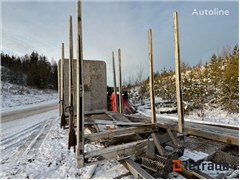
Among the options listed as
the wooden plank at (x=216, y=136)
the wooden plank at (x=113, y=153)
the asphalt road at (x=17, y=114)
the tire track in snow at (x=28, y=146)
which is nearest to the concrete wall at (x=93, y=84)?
the tire track in snow at (x=28, y=146)

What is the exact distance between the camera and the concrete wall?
5637mm

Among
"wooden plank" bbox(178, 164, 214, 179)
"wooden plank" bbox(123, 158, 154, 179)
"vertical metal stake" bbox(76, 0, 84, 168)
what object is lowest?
"wooden plank" bbox(178, 164, 214, 179)

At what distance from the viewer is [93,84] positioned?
579 centimetres

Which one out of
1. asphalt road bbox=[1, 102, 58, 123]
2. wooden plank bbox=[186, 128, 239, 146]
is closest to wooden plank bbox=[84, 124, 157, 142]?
wooden plank bbox=[186, 128, 239, 146]

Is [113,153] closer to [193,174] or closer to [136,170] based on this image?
[136,170]

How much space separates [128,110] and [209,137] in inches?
177

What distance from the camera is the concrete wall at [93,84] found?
5.64m

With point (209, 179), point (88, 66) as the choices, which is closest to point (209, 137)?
point (209, 179)

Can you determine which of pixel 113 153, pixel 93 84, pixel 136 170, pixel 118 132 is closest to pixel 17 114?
pixel 93 84

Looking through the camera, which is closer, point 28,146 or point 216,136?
point 216,136

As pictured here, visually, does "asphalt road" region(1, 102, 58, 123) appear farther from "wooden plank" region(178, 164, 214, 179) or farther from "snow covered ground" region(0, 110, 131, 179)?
"wooden plank" region(178, 164, 214, 179)

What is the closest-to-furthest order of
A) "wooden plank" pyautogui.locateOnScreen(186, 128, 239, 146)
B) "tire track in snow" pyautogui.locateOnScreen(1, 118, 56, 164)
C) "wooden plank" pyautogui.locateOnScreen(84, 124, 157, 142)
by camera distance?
"wooden plank" pyautogui.locateOnScreen(84, 124, 157, 142) < "wooden plank" pyautogui.locateOnScreen(186, 128, 239, 146) < "tire track in snow" pyautogui.locateOnScreen(1, 118, 56, 164)

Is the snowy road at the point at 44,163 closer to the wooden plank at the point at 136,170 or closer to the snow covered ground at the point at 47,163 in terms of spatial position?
the snow covered ground at the point at 47,163

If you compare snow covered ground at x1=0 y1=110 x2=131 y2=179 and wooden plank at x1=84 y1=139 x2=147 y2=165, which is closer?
wooden plank at x1=84 y1=139 x2=147 y2=165
